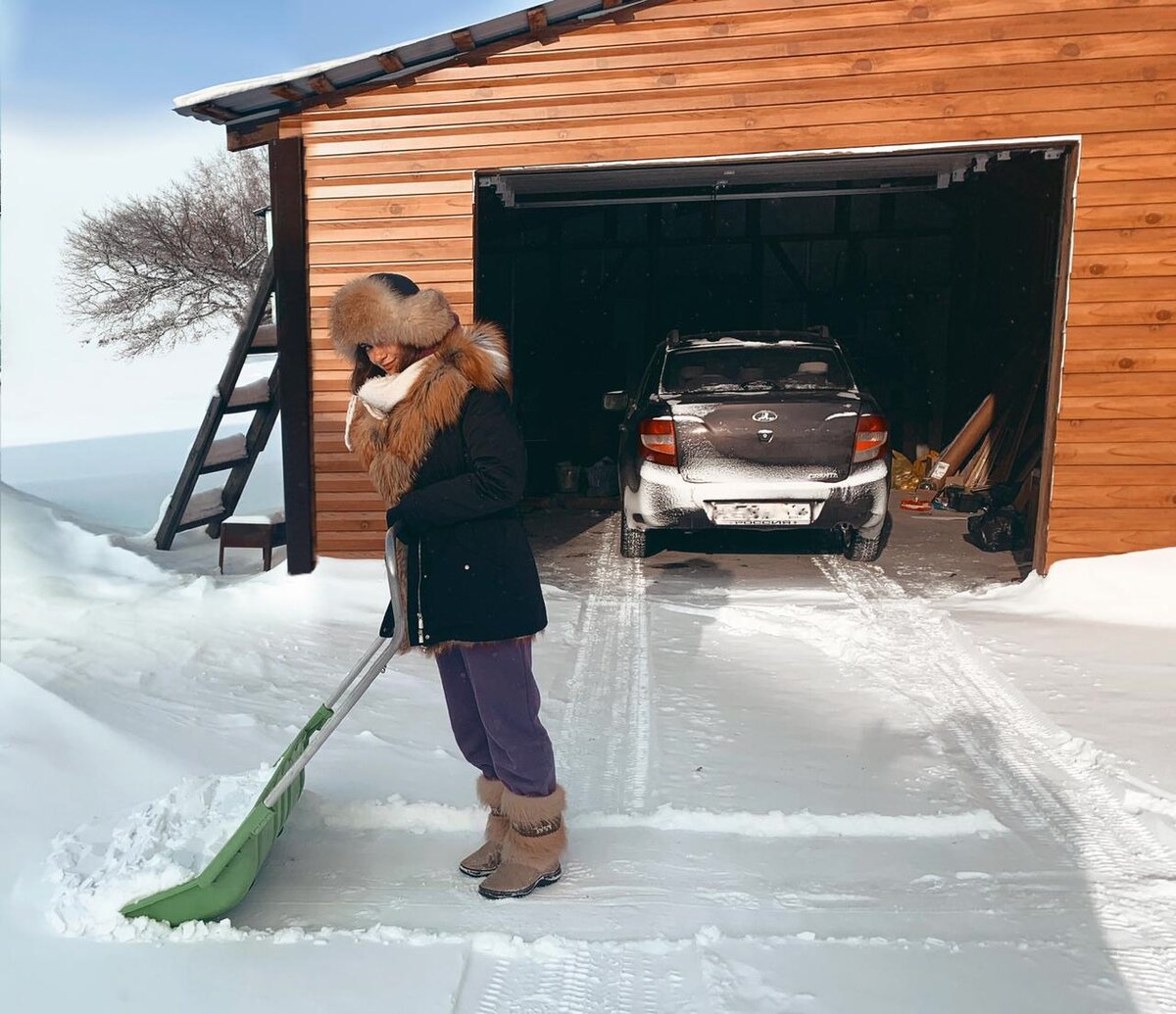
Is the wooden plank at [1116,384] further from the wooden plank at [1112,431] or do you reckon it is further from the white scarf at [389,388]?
the white scarf at [389,388]

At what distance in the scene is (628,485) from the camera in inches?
268

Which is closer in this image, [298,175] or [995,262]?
[298,175]

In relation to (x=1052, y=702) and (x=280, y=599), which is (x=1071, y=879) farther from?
(x=280, y=599)

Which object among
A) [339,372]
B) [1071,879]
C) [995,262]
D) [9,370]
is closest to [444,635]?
[1071,879]

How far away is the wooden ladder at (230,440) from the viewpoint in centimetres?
802

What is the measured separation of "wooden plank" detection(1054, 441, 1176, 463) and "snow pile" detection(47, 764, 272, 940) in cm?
514

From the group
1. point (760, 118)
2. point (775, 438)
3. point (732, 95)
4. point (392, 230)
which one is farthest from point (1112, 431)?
point (392, 230)

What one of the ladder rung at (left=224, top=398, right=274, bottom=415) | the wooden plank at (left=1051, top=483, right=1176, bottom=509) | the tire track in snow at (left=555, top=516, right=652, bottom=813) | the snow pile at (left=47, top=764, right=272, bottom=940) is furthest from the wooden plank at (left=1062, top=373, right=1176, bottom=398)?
the ladder rung at (left=224, top=398, right=274, bottom=415)

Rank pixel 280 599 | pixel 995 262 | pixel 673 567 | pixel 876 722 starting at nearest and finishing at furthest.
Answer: pixel 876 722
pixel 280 599
pixel 673 567
pixel 995 262

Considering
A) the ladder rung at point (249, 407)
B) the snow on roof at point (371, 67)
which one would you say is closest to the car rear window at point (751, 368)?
the snow on roof at point (371, 67)

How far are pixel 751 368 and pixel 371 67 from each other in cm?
339

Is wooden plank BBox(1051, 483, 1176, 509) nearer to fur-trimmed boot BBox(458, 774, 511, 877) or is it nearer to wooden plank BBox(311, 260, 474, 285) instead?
wooden plank BBox(311, 260, 474, 285)

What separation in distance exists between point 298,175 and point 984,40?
4453 millimetres

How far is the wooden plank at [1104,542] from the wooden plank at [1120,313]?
132 centimetres
